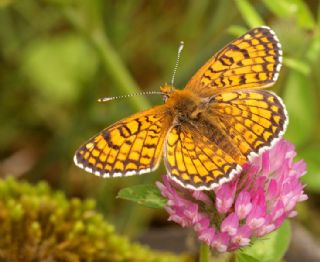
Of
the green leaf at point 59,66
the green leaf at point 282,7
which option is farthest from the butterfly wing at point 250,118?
the green leaf at point 59,66

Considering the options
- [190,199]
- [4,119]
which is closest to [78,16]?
[4,119]

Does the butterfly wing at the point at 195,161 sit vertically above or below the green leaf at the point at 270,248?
above

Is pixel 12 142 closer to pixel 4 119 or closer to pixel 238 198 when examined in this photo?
pixel 4 119

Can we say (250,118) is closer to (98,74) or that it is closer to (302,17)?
(302,17)

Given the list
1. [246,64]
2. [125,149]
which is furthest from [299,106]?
[125,149]

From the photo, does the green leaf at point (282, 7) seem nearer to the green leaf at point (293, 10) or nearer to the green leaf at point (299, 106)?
the green leaf at point (293, 10)

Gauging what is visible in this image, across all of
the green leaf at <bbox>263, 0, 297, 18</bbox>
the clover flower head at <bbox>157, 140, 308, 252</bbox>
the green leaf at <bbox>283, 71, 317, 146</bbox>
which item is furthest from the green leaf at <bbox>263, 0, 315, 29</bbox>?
the clover flower head at <bbox>157, 140, 308, 252</bbox>

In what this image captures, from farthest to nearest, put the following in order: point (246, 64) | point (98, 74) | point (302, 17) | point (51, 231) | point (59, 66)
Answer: point (59, 66) < point (98, 74) < point (302, 17) < point (51, 231) < point (246, 64)
